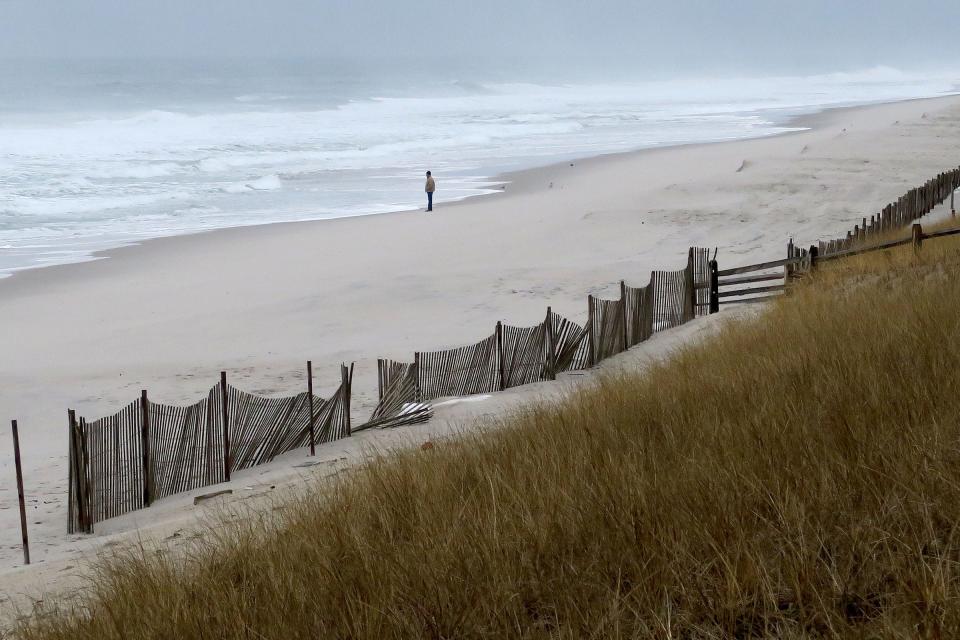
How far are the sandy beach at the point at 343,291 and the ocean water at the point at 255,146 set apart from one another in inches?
148

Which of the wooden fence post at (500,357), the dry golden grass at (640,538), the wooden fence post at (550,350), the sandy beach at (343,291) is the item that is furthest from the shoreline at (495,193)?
the dry golden grass at (640,538)

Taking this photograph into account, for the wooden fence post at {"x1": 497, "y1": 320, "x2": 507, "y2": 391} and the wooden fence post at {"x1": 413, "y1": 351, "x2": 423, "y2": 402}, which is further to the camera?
the wooden fence post at {"x1": 497, "y1": 320, "x2": 507, "y2": 391}

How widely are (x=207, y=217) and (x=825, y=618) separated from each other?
2871 cm

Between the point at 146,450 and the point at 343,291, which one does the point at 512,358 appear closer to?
the point at 146,450

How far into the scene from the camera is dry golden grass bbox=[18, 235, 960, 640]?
2.85 meters

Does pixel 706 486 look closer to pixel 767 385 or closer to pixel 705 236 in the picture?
pixel 767 385

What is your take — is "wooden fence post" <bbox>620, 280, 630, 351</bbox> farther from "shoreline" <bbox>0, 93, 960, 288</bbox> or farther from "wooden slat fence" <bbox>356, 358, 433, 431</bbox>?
"shoreline" <bbox>0, 93, 960, 288</bbox>

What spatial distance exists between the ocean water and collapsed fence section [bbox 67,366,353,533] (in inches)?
587

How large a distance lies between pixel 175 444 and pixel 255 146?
160 ft

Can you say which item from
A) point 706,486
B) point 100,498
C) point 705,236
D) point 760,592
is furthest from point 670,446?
point 705,236

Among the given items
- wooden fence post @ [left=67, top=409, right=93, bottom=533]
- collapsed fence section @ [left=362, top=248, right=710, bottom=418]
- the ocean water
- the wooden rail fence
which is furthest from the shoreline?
wooden fence post @ [left=67, top=409, right=93, bottom=533]

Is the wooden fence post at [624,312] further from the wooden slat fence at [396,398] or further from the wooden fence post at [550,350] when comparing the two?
the wooden slat fence at [396,398]

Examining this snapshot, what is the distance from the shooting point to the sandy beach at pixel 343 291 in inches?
384

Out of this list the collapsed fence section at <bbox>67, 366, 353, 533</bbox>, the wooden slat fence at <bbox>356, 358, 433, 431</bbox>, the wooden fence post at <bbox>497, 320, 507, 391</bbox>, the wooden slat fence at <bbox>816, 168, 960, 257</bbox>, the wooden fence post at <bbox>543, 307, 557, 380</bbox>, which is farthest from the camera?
the wooden slat fence at <bbox>816, 168, 960, 257</bbox>
